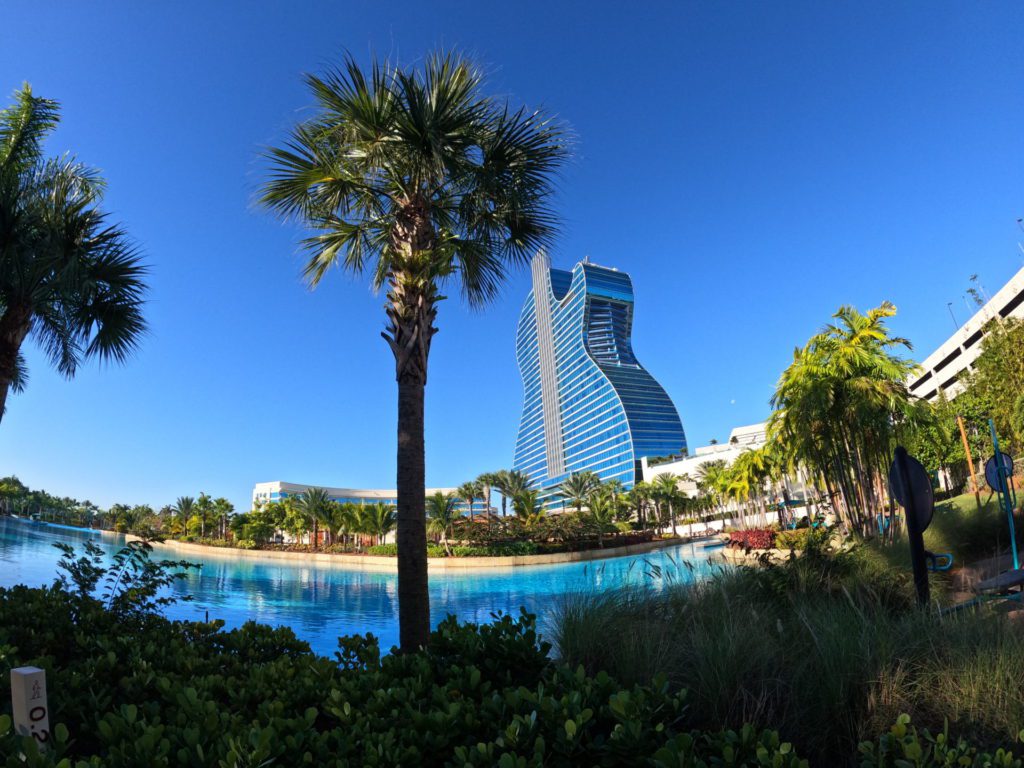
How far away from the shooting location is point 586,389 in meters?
138

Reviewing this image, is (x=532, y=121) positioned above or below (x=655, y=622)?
above

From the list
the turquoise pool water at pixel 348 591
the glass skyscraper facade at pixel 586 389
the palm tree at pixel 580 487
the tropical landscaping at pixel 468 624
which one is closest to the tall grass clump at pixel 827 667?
the tropical landscaping at pixel 468 624

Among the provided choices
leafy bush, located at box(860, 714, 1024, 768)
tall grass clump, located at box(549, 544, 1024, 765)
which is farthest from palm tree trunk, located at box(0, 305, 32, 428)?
leafy bush, located at box(860, 714, 1024, 768)

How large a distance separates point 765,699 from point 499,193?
19.7 ft

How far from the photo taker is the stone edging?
35.3 meters

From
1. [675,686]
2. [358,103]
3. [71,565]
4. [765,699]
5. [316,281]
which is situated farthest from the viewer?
[316,281]

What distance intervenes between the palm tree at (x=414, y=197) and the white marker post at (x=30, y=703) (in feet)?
10.2

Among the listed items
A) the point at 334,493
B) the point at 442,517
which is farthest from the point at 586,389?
the point at 442,517

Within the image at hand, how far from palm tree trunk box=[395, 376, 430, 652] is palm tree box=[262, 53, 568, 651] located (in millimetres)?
11

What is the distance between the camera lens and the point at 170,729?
2.10m

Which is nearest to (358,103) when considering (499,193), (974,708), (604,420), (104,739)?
(499,193)

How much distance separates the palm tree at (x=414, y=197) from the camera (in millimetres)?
5871

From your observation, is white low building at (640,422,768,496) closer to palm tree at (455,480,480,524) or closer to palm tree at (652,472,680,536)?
palm tree at (652,472,680,536)

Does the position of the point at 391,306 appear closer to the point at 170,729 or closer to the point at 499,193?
A: the point at 499,193
